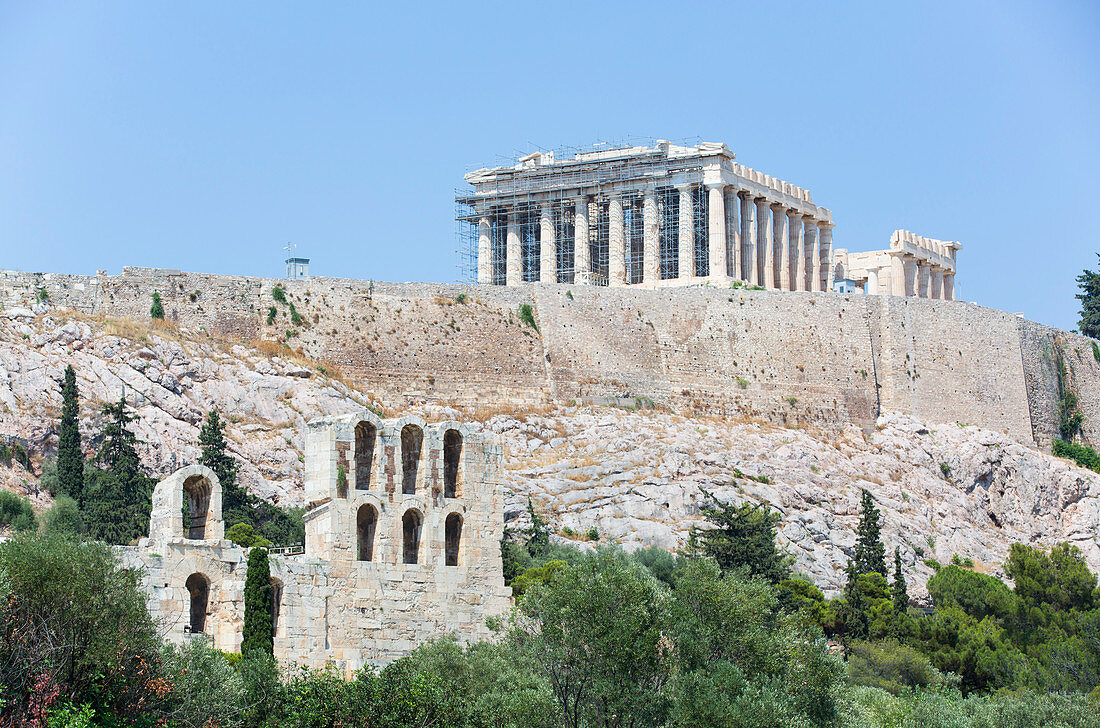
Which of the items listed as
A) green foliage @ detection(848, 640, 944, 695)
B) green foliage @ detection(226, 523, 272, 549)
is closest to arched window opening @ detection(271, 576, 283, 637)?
green foliage @ detection(226, 523, 272, 549)

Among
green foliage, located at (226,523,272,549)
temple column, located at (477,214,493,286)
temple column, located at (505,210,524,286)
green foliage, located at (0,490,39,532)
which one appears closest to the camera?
green foliage, located at (226,523,272,549)

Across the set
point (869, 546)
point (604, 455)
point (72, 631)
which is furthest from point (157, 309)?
point (72, 631)

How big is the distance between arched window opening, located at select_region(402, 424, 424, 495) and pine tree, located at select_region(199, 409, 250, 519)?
11.3 meters

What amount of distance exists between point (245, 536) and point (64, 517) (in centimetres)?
535

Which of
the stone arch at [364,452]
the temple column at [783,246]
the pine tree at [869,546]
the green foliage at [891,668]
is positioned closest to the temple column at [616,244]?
the temple column at [783,246]

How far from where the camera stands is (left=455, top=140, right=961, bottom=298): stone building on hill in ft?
228

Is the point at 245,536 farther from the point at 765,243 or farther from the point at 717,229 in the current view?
the point at 765,243

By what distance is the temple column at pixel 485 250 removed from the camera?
73.1 metres

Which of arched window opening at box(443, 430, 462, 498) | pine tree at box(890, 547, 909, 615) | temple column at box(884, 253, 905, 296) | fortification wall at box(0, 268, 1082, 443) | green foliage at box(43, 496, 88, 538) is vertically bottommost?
pine tree at box(890, 547, 909, 615)

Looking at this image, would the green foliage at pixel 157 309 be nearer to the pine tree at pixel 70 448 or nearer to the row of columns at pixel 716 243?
the pine tree at pixel 70 448

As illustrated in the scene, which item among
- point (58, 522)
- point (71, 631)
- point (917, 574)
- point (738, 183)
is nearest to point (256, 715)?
point (71, 631)

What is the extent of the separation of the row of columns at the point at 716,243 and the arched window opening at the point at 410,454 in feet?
121

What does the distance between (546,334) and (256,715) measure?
34970 mm

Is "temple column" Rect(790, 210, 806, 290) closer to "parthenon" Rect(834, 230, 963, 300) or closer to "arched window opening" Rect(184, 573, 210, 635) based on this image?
"parthenon" Rect(834, 230, 963, 300)
